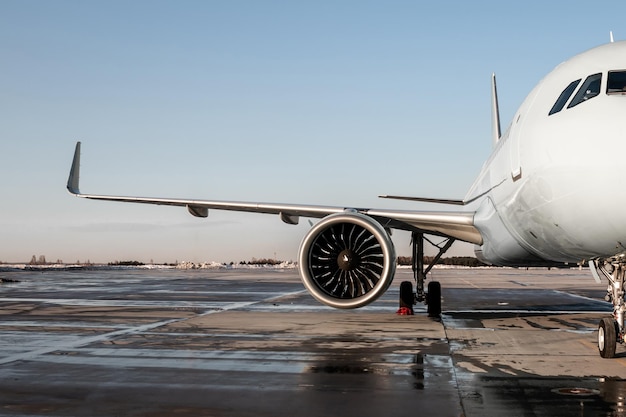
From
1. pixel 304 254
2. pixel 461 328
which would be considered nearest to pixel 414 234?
pixel 461 328

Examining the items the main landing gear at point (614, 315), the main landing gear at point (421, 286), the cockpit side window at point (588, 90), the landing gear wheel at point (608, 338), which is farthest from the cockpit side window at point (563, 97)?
the main landing gear at point (421, 286)

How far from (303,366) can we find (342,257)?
3.38 meters

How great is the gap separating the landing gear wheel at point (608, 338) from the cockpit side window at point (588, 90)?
3044mm

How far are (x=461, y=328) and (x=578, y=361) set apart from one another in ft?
12.8

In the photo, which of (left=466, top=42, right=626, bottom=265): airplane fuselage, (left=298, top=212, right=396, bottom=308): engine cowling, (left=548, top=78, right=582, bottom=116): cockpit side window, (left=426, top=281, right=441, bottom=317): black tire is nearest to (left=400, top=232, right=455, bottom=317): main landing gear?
(left=426, top=281, right=441, bottom=317): black tire

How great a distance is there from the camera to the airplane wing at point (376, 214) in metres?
12.4

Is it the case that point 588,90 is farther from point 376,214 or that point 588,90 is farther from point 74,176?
point 74,176

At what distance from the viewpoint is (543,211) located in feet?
25.5

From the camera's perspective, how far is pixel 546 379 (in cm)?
711

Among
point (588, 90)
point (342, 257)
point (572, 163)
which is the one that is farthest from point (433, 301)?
point (572, 163)

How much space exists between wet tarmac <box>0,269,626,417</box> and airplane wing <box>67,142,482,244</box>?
1824 millimetres

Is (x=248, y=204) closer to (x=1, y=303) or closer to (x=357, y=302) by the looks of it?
(x=357, y=302)

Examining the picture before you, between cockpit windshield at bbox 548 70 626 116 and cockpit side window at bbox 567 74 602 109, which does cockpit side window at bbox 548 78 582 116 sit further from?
cockpit side window at bbox 567 74 602 109

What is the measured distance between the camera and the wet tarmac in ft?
19.2
